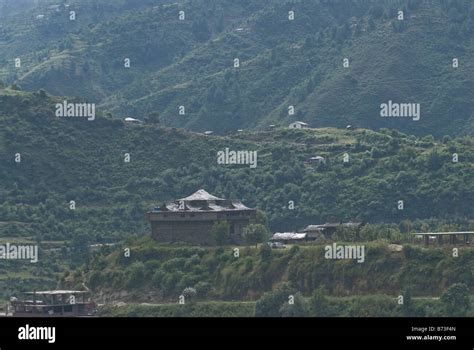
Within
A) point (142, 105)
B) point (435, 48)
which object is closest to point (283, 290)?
point (435, 48)

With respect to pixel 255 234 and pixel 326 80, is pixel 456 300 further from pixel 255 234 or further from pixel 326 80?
pixel 326 80

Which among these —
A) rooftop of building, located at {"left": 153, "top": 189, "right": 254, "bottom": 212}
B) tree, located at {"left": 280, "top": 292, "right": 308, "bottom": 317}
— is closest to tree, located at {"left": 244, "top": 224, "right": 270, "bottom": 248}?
rooftop of building, located at {"left": 153, "top": 189, "right": 254, "bottom": 212}

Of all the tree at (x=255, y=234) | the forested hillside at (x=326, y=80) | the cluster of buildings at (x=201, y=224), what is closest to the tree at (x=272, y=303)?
the tree at (x=255, y=234)

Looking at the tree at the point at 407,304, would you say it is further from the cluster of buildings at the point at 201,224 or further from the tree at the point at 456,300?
the cluster of buildings at the point at 201,224

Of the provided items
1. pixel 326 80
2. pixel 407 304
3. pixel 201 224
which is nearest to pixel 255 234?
pixel 201 224

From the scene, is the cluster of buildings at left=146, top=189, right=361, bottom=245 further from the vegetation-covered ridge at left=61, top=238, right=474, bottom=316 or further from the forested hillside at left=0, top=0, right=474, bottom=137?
the forested hillside at left=0, top=0, right=474, bottom=137
